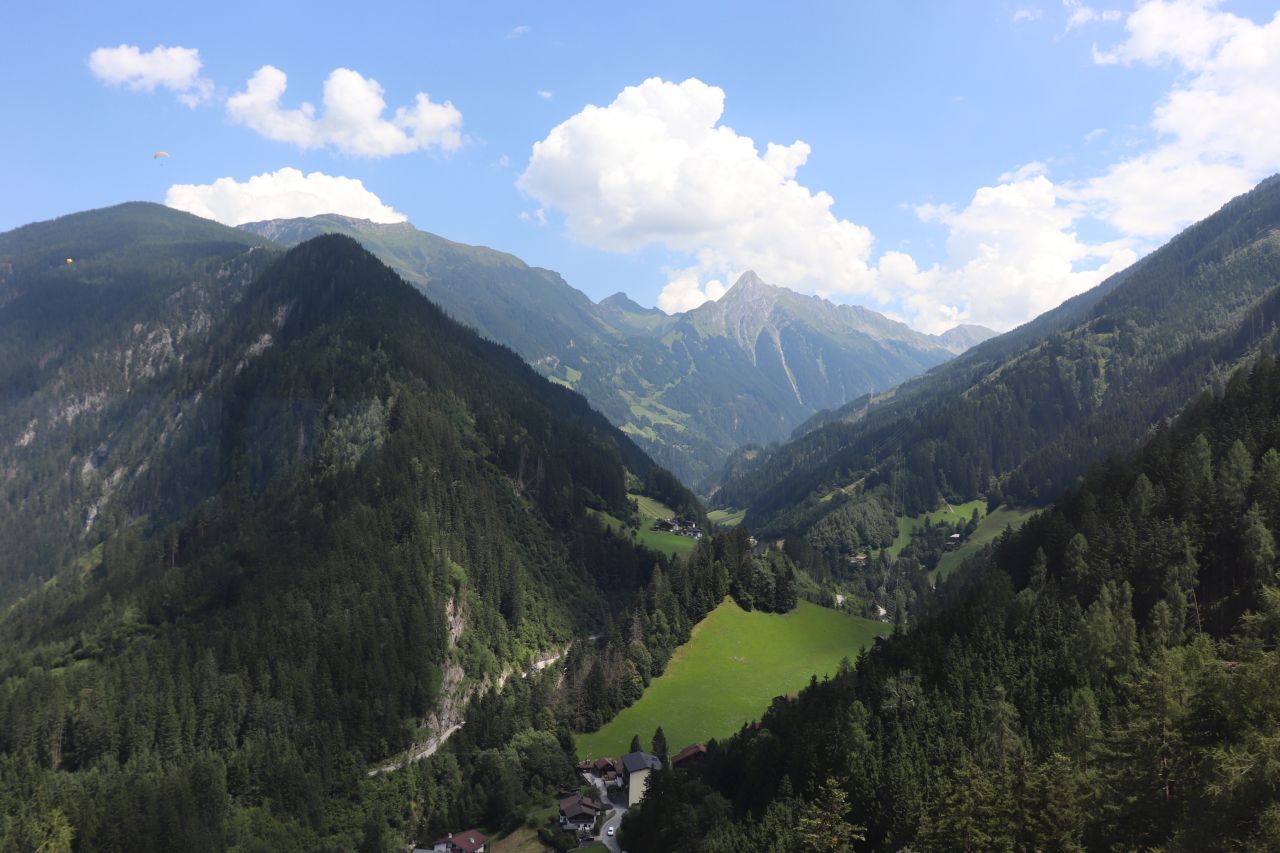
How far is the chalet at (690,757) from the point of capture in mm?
88412

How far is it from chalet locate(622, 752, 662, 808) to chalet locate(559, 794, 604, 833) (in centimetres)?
418

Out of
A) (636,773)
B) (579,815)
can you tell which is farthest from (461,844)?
(636,773)

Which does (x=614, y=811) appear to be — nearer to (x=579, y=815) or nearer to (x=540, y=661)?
(x=579, y=815)

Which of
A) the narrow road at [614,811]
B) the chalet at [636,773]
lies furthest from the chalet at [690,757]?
the narrow road at [614,811]

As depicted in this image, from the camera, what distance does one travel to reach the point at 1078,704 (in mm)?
55562

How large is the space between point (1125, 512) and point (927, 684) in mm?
28279

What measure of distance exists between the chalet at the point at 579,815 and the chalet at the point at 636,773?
418 centimetres

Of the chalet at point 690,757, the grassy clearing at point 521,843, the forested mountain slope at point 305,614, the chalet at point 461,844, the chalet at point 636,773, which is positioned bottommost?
the grassy clearing at point 521,843

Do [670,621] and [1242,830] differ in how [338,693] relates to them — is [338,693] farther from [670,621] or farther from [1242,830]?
[1242,830]

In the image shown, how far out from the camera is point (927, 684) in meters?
68.0

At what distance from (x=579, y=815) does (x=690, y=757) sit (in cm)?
1473

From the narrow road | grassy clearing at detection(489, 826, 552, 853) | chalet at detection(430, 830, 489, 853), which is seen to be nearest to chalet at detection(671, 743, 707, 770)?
the narrow road

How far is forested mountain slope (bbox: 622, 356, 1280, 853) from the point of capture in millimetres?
34250

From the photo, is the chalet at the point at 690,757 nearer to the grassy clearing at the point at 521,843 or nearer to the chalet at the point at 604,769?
the chalet at the point at 604,769
